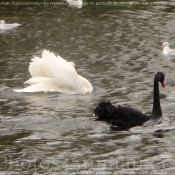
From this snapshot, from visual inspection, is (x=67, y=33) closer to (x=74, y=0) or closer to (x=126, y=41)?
(x=126, y=41)

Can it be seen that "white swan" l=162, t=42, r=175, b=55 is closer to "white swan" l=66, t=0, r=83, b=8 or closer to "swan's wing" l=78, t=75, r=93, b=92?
"swan's wing" l=78, t=75, r=93, b=92

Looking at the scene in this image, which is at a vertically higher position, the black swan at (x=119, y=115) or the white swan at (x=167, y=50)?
the black swan at (x=119, y=115)

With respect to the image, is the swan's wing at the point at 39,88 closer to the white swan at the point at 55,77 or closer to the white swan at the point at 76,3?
the white swan at the point at 55,77

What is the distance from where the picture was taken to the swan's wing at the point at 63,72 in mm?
17938

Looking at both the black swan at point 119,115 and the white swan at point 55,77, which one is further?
the white swan at point 55,77

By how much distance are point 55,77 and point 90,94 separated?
2.96 feet

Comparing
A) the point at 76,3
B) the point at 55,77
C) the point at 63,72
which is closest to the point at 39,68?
the point at 55,77

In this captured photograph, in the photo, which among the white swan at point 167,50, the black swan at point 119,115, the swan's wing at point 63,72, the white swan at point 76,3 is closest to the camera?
the black swan at point 119,115

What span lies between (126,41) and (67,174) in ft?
41.9

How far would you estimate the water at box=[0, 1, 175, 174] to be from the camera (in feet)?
41.3

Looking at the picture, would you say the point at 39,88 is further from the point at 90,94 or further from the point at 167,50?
the point at 167,50

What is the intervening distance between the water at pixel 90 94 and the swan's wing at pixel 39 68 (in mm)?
581

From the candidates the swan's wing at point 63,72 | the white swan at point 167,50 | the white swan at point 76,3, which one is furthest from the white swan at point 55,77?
the white swan at point 76,3

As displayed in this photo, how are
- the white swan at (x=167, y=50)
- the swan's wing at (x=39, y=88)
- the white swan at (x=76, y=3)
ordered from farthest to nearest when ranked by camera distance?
the white swan at (x=76, y=3) → the white swan at (x=167, y=50) → the swan's wing at (x=39, y=88)
